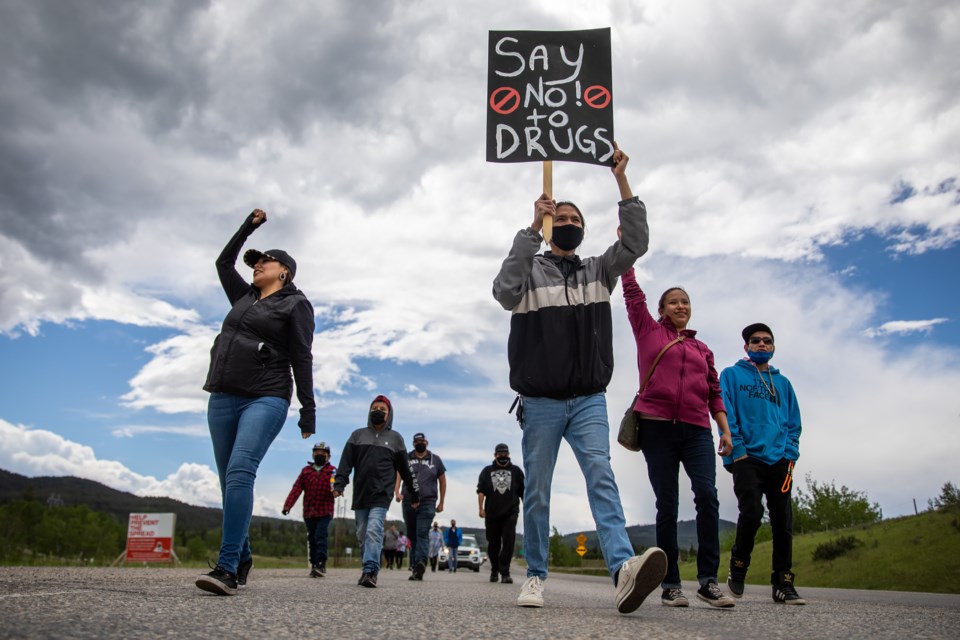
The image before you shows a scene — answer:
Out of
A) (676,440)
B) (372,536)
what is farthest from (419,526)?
(676,440)

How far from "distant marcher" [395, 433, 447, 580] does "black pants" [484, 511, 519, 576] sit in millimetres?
889

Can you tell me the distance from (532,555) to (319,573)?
6981 millimetres

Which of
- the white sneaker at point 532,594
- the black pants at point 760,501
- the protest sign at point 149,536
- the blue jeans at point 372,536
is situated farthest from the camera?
the protest sign at point 149,536

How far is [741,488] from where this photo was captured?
5.82 metres

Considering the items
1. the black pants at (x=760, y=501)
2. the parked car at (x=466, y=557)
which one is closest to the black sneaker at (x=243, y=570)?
the black pants at (x=760, y=501)

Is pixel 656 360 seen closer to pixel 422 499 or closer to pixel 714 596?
pixel 714 596

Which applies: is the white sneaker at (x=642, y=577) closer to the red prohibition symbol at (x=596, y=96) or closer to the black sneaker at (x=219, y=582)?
the black sneaker at (x=219, y=582)

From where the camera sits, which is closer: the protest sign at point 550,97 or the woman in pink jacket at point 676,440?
the woman in pink jacket at point 676,440

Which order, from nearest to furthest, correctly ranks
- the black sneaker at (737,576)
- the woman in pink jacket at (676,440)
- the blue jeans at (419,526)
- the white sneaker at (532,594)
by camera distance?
the white sneaker at (532,594) → the woman in pink jacket at (676,440) → the black sneaker at (737,576) → the blue jeans at (419,526)

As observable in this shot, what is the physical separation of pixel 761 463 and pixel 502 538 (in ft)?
20.4

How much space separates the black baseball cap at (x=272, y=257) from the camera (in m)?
5.58

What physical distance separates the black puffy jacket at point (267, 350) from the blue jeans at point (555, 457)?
A: 63.6 inches

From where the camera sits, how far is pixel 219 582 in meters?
4.48

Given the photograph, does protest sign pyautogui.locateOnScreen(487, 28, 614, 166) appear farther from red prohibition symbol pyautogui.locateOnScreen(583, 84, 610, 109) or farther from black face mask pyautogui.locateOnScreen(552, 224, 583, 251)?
black face mask pyautogui.locateOnScreen(552, 224, 583, 251)
